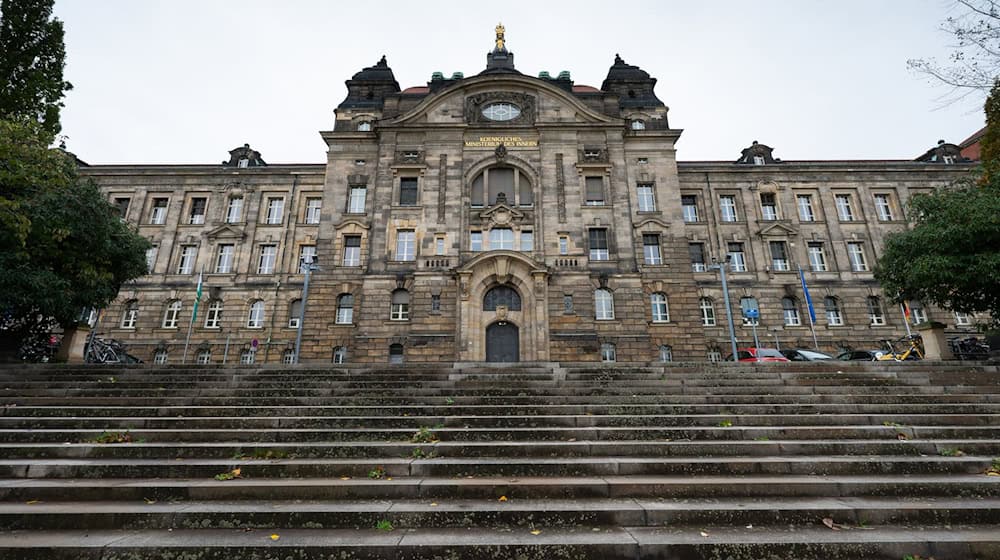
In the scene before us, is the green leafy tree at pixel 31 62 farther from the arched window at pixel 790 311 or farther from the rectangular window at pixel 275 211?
the arched window at pixel 790 311

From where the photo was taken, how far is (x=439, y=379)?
12.2 meters

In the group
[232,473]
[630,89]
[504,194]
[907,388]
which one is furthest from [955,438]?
[630,89]

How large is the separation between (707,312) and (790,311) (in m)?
5.57

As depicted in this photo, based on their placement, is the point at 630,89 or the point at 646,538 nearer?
the point at 646,538

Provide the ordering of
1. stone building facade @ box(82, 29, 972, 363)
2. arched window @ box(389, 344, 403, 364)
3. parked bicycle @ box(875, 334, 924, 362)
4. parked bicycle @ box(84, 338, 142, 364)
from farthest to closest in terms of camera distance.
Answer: stone building facade @ box(82, 29, 972, 363) < arched window @ box(389, 344, 403, 364) < parked bicycle @ box(875, 334, 924, 362) < parked bicycle @ box(84, 338, 142, 364)

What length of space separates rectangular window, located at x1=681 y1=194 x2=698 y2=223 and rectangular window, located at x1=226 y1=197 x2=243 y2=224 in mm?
33605

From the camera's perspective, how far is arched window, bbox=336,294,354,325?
2598 cm

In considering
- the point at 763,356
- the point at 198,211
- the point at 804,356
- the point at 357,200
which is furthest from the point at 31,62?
the point at 804,356

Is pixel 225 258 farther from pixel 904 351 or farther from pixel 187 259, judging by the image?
pixel 904 351

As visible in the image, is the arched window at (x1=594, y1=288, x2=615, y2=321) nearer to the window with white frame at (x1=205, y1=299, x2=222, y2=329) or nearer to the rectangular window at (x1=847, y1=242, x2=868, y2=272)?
the rectangular window at (x1=847, y1=242, x2=868, y2=272)

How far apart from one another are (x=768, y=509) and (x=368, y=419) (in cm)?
691

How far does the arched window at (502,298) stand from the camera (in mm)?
22953

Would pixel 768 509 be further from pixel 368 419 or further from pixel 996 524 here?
pixel 368 419

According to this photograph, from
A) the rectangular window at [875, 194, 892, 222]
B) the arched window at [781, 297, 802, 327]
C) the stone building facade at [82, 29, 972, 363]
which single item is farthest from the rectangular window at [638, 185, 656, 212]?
the rectangular window at [875, 194, 892, 222]
